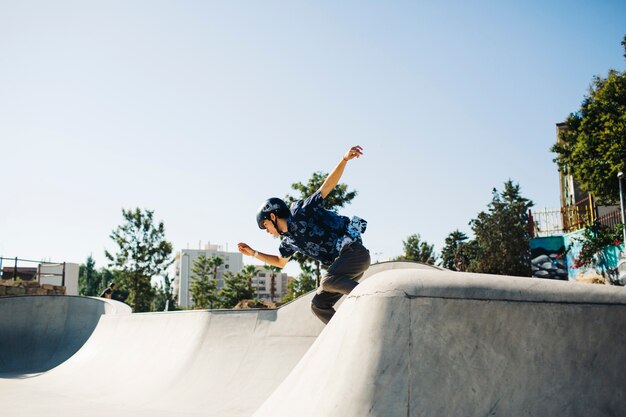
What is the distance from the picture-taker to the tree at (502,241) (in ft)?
129

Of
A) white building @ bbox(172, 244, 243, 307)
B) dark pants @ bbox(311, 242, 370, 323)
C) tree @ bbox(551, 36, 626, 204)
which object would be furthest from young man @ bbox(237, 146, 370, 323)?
white building @ bbox(172, 244, 243, 307)

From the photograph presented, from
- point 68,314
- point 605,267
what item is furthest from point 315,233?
point 605,267

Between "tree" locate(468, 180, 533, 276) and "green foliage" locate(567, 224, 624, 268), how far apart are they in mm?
10733

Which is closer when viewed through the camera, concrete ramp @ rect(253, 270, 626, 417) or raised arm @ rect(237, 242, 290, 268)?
concrete ramp @ rect(253, 270, 626, 417)

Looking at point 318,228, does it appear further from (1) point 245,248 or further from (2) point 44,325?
(2) point 44,325

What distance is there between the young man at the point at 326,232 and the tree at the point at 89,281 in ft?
260

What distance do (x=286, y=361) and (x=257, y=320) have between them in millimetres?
924

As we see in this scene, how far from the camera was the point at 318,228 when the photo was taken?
4.11m

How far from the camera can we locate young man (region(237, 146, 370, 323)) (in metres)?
3.98

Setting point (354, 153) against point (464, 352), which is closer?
point (464, 352)

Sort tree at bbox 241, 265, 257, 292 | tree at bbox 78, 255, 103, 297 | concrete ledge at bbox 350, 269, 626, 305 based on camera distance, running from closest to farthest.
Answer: concrete ledge at bbox 350, 269, 626, 305
tree at bbox 241, 265, 257, 292
tree at bbox 78, 255, 103, 297

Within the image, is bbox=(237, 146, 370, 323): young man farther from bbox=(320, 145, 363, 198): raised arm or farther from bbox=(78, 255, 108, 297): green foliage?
bbox=(78, 255, 108, 297): green foliage

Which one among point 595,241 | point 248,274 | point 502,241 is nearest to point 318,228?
point 595,241

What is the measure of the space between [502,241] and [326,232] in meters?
39.7
